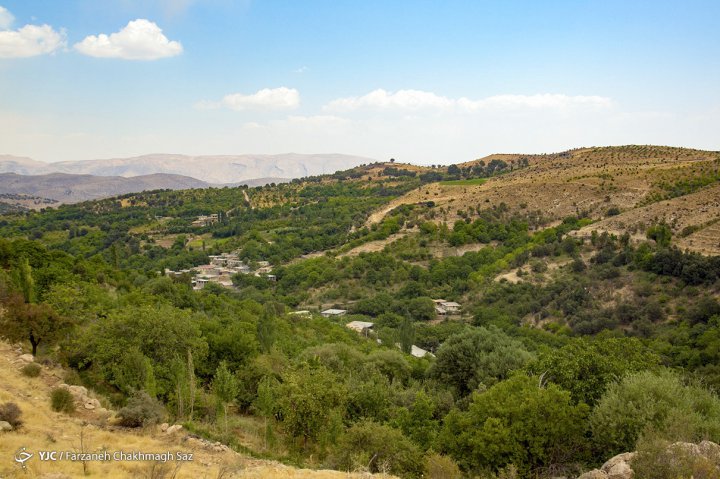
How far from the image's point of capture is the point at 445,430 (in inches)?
640

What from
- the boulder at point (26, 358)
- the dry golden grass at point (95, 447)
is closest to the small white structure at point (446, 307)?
the boulder at point (26, 358)

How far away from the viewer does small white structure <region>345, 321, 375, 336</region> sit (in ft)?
164

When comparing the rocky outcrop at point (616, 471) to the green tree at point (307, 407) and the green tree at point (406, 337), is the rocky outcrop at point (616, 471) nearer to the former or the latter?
the green tree at point (307, 407)

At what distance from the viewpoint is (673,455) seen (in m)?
10.5

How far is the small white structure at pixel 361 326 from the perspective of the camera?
49.9 m

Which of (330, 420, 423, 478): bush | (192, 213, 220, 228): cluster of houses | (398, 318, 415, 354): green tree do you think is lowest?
(398, 318, 415, 354): green tree

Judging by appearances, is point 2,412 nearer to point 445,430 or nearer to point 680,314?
point 445,430

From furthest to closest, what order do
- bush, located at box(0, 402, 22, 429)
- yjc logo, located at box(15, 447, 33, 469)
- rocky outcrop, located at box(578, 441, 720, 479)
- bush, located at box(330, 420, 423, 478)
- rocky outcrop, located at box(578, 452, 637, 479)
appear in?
1. bush, located at box(330, 420, 423, 478)
2. bush, located at box(0, 402, 22, 429)
3. rocky outcrop, located at box(578, 452, 637, 479)
4. rocky outcrop, located at box(578, 441, 720, 479)
5. yjc logo, located at box(15, 447, 33, 469)

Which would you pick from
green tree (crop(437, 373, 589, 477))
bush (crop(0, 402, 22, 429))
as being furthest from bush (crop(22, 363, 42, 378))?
green tree (crop(437, 373, 589, 477))

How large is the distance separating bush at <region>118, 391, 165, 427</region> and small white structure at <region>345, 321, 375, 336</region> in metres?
35.4

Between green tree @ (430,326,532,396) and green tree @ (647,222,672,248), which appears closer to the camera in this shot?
green tree @ (430,326,532,396)

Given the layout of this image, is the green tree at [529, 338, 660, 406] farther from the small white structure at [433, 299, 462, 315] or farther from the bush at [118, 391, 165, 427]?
the small white structure at [433, 299, 462, 315]

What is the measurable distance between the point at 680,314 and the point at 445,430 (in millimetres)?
35418

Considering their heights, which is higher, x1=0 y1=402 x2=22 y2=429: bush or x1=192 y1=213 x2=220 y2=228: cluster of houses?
x1=0 y1=402 x2=22 y2=429: bush
